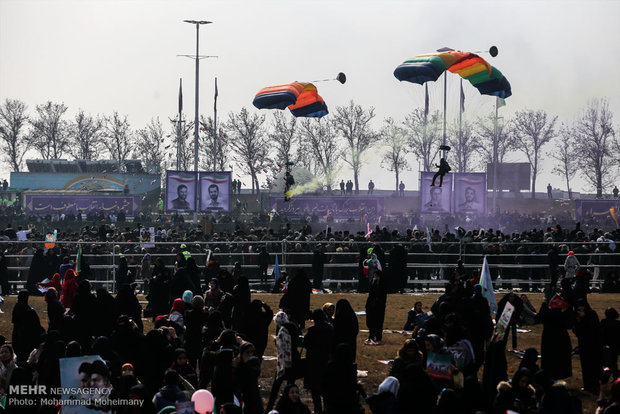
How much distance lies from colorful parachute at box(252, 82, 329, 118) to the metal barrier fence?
32.1 ft

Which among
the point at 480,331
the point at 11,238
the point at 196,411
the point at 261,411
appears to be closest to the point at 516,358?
the point at 480,331

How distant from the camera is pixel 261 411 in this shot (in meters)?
10.4

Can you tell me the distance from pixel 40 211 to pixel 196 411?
4982 centimetres

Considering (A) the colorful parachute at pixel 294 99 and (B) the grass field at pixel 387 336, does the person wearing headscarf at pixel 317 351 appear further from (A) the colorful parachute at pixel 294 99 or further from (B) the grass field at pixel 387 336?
(A) the colorful parachute at pixel 294 99

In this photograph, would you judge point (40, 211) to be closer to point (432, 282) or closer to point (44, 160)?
point (44, 160)

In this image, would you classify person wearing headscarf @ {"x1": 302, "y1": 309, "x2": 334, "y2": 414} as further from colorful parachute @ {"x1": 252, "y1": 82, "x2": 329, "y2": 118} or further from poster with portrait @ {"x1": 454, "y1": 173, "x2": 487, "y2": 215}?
poster with portrait @ {"x1": 454, "y1": 173, "x2": 487, "y2": 215}

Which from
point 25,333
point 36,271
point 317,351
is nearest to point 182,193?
point 36,271

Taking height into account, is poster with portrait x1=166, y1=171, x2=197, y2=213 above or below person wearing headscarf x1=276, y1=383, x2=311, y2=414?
above

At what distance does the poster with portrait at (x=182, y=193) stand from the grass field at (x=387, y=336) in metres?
15.4

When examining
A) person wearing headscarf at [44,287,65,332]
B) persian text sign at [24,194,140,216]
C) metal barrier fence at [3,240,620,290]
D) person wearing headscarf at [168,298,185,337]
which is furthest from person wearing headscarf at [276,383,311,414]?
persian text sign at [24,194,140,216]

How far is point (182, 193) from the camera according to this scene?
1609 inches

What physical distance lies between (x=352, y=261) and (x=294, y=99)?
10591mm

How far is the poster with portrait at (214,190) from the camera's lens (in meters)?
41.3

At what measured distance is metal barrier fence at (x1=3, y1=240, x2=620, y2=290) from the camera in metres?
27.3
